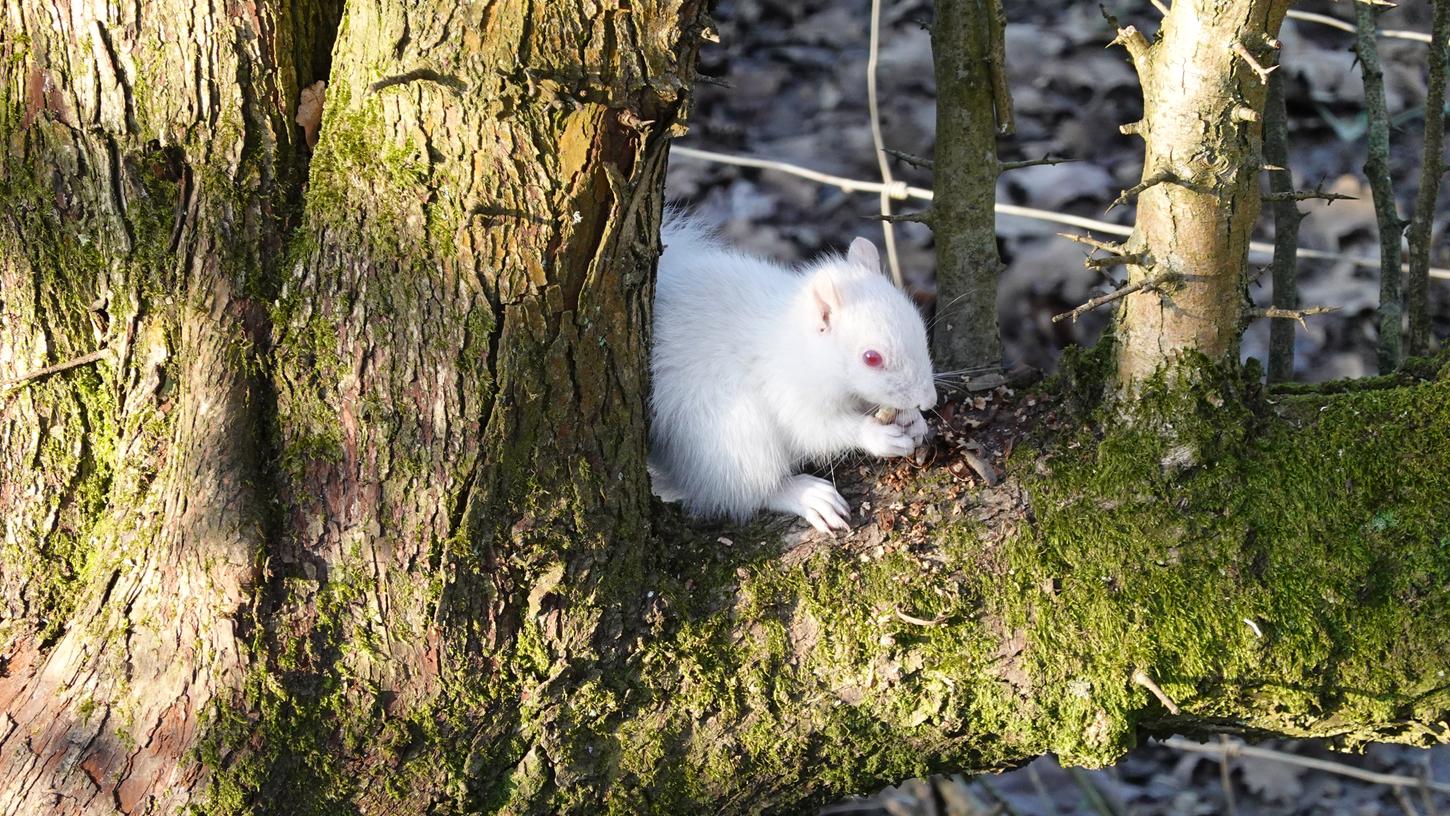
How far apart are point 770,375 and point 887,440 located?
13.9 inches

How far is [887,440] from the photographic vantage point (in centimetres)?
229

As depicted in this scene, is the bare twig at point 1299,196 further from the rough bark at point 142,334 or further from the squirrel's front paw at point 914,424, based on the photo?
the rough bark at point 142,334

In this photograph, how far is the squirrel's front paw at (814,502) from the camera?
2.13 metres

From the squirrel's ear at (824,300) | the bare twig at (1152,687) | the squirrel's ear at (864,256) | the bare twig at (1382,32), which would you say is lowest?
the bare twig at (1152,687)

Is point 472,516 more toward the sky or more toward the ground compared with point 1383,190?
more toward the ground

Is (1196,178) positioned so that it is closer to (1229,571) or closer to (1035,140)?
(1229,571)

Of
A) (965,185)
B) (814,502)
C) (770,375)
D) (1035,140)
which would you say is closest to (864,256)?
(965,185)

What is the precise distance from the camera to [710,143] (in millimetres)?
4680

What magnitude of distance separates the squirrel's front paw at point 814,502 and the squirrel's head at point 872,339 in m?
0.32

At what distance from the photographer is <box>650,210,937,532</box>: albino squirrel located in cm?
241

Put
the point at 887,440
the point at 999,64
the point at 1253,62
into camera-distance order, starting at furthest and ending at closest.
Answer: the point at 999,64 < the point at 887,440 < the point at 1253,62

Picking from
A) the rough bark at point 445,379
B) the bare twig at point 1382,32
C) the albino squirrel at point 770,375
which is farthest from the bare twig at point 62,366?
the bare twig at point 1382,32

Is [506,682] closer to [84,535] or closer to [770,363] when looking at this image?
[84,535]

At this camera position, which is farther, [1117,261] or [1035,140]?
[1035,140]
